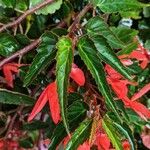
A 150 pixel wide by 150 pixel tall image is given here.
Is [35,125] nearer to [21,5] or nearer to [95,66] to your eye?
[21,5]

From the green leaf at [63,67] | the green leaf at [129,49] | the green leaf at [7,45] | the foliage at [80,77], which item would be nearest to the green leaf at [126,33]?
the foliage at [80,77]

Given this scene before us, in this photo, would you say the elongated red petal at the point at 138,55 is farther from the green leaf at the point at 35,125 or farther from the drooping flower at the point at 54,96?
the green leaf at the point at 35,125

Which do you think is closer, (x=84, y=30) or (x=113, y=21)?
(x=84, y=30)

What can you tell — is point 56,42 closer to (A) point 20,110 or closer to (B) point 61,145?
(B) point 61,145

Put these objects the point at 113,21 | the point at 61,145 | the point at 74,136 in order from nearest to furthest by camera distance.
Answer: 1. the point at 74,136
2. the point at 61,145
3. the point at 113,21

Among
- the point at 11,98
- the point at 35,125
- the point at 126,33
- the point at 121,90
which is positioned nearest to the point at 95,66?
the point at 121,90

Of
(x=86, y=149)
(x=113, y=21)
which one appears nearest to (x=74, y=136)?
(x=86, y=149)
